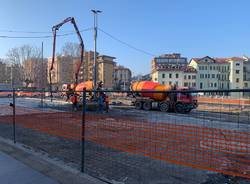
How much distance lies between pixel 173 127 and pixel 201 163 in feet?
3.95

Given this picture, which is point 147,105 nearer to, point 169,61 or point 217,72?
point 217,72

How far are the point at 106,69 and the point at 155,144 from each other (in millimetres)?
106332

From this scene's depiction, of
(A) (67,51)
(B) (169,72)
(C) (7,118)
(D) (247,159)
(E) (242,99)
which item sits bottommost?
(D) (247,159)

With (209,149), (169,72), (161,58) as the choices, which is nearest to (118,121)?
(209,149)

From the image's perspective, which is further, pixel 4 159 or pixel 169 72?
pixel 169 72

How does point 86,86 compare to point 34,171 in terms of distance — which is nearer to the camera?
point 34,171

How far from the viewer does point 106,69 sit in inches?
4375

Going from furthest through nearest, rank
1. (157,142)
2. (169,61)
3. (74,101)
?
(169,61) < (74,101) < (157,142)

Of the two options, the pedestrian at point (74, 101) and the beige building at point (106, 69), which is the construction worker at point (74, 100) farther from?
the beige building at point (106, 69)

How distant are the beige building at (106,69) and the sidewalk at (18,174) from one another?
101m

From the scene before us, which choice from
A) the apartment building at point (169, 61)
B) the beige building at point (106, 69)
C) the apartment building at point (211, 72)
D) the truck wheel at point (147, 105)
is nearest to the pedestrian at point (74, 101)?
the truck wheel at point (147, 105)

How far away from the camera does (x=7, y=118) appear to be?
351 inches

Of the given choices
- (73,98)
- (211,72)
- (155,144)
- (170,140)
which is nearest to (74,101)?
(73,98)

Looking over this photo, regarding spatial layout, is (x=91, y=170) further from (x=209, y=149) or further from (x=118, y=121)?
(x=209, y=149)
